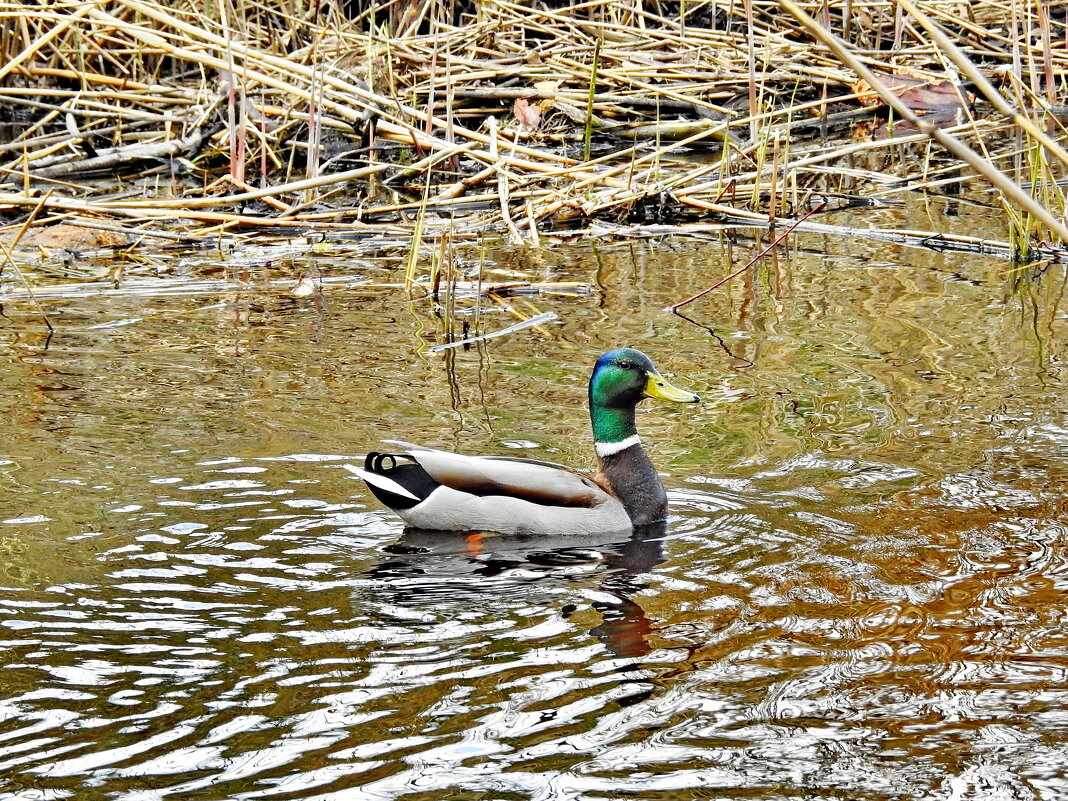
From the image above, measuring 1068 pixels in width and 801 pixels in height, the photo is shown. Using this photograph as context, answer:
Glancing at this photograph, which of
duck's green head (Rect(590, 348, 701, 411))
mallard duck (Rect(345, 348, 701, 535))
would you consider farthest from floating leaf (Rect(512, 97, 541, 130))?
mallard duck (Rect(345, 348, 701, 535))

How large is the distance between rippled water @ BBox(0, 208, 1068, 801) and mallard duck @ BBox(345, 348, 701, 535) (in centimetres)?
10

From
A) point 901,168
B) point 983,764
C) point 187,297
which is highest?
point 901,168

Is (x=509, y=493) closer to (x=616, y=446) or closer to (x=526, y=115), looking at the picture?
(x=616, y=446)

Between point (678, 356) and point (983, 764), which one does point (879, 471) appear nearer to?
point (678, 356)

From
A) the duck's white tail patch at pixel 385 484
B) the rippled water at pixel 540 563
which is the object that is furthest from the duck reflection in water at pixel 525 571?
the duck's white tail patch at pixel 385 484

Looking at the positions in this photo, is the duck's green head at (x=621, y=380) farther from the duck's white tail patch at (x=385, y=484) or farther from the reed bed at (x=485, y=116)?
the reed bed at (x=485, y=116)

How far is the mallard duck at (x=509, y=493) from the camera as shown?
211 inches

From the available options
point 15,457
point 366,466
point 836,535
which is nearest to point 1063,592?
point 836,535

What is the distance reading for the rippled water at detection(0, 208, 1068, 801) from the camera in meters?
3.50

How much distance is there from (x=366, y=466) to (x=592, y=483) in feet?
2.77

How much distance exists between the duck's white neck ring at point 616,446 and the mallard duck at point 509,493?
0.09m

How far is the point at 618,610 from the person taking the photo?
4.56 metres

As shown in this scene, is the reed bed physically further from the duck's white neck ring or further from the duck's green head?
the duck's white neck ring

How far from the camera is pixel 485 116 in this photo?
12.2m
